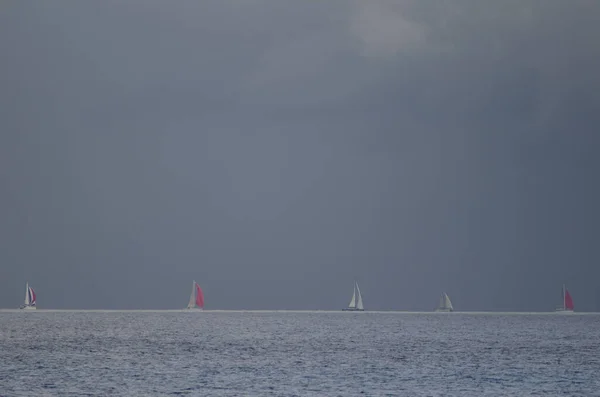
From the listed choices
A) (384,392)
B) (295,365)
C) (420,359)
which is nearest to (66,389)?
(384,392)

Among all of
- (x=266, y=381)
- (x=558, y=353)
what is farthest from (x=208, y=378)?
(x=558, y=353)

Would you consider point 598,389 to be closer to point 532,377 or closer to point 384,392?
point 532,377

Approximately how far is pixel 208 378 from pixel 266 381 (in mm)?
5163

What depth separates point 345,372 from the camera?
83438 millimetres

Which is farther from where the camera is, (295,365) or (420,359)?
(420,359)

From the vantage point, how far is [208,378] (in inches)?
2995

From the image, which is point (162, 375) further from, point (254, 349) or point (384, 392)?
point (254, 349)

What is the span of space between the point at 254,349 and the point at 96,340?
33447 millimetres

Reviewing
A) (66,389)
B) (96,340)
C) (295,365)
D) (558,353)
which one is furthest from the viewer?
(96,340)

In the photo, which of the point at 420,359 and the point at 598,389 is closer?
the point at 598,389

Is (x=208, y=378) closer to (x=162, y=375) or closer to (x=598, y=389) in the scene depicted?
(x=162, y=375)

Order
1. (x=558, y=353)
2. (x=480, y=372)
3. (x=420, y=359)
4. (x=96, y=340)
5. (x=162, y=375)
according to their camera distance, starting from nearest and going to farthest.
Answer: (x=162, y=375) → (x=480, y=372) → (x=420, y=359) → (x=558, y=353) → (x=96, y=340)

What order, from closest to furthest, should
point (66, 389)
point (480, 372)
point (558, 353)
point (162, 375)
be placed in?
point (66, 389), point (162, 375), point (480, 372), point (558, 353)

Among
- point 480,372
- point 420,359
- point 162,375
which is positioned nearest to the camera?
point 162,375
